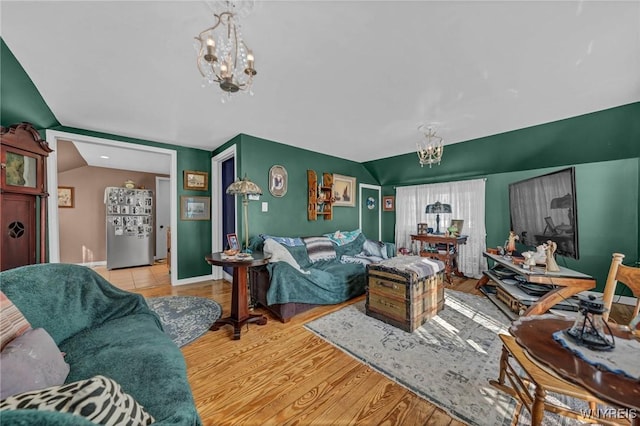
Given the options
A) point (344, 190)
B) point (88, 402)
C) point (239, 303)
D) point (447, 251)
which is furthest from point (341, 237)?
point (88, 402)

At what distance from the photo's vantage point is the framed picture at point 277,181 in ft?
11.9

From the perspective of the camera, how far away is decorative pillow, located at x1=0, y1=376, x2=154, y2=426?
551 millimetres

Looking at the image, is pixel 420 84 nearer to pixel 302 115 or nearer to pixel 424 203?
pixel 302 115

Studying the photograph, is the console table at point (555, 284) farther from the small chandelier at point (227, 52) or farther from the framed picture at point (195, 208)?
the framed picture at point (195, 208)

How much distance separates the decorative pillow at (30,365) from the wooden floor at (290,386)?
78cm

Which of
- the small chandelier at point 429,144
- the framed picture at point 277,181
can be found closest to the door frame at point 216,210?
the framed picture at point 277,181

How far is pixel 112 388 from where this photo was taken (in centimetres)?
68

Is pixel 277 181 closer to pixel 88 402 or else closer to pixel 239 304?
pixel 239 304

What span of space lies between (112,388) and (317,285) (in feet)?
7.33

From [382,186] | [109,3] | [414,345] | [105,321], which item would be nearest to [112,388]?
[105,321]

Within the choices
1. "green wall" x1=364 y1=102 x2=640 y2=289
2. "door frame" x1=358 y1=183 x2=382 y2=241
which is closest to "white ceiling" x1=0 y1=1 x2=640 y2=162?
"green wall" x1=364 y1=102 x2=640 y2=289

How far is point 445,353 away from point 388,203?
396 cm

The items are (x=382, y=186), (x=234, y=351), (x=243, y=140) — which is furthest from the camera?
(x=382, y=186)

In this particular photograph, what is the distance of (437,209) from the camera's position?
4.52 meters
